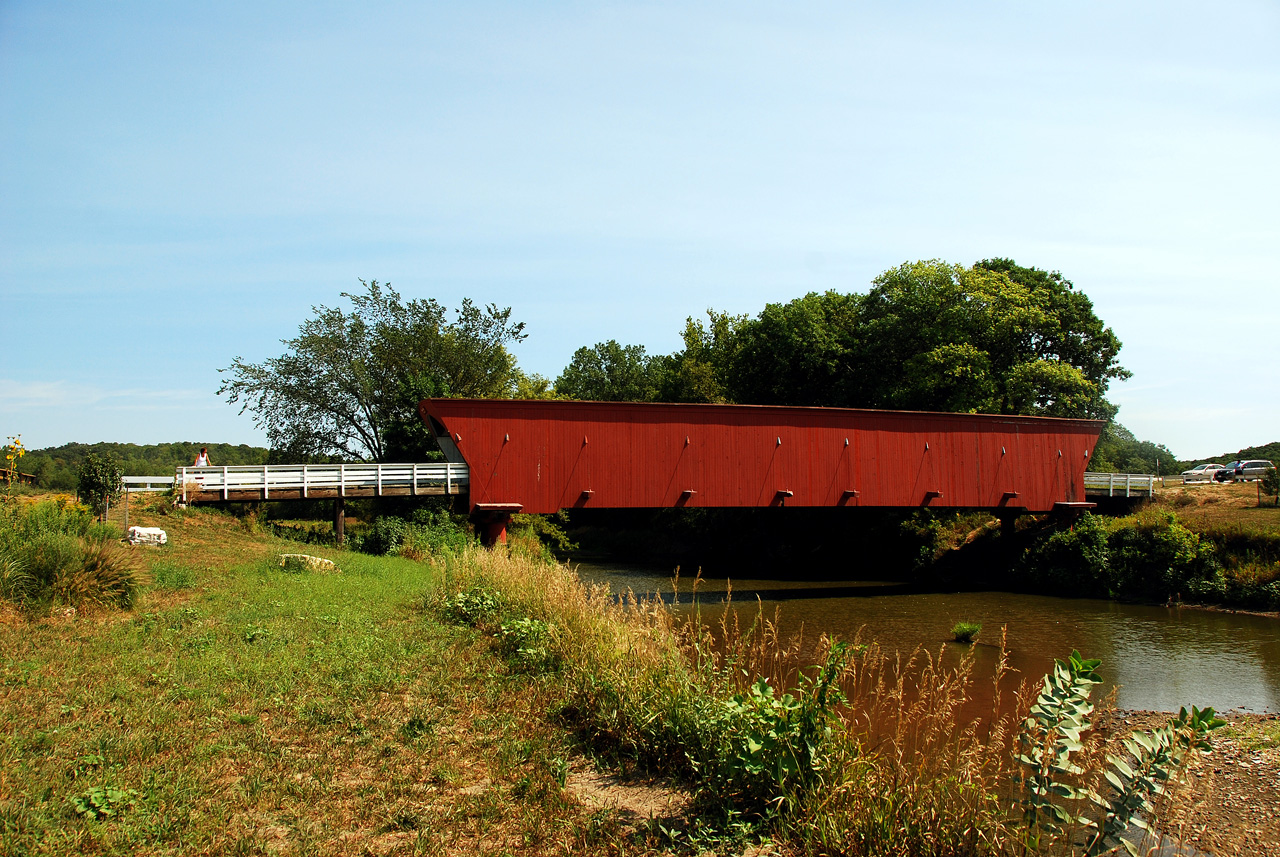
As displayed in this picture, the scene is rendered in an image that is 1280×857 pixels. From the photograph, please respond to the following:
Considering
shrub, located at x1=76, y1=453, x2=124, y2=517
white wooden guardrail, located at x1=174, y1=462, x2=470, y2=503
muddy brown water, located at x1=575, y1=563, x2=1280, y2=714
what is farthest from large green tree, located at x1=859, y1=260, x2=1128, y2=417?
shrub, located at x1=76, y1=453, x2=124, y2=517

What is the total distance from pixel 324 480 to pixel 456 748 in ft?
53.4

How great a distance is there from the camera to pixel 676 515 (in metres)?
39.0

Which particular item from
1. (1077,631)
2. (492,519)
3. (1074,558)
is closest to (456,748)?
(492,519)

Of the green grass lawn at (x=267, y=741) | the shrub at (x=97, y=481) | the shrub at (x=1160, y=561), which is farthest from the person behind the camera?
the shrub at (x=1160, y=561)

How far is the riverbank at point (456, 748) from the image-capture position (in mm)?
4320

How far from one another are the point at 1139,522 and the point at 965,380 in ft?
30.2

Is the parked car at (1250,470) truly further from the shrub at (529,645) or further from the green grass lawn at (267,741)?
the green grass lawn at (267,741)

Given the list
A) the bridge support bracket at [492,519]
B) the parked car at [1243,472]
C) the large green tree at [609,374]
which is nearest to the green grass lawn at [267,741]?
the bridge support bracket at [492,519]

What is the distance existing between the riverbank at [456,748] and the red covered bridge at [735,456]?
1157cm

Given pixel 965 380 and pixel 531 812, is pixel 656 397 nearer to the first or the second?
pixel 965 380

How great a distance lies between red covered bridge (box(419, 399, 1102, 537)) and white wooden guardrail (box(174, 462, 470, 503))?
0.88 m

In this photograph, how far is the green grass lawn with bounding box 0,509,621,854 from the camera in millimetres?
4203

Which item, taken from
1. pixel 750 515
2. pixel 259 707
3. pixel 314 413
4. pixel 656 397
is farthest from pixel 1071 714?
pixel 656 397

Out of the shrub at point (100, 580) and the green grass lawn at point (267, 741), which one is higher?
the shrub at point (100, 580)
